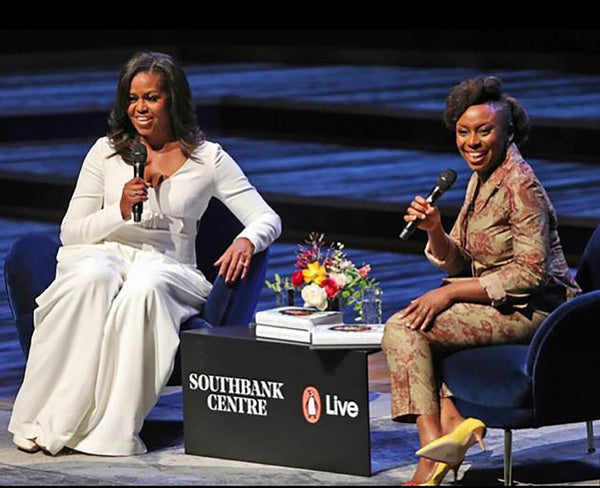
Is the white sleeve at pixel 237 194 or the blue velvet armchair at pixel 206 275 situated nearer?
the blue velvet armchair at pixel 206 275

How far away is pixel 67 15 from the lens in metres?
14.8

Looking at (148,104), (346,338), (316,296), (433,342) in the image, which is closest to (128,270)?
(148,104)

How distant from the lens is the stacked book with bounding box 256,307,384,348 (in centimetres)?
491

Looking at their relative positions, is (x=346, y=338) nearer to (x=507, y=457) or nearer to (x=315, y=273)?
(x=315, y=273)

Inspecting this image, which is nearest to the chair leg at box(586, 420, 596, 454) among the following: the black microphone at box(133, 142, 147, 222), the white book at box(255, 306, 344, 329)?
the white book at box(255, 306, 344, 329)

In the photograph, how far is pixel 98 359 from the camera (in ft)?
17.4

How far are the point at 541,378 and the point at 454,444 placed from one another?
314 mm

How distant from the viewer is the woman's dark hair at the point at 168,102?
5586mm

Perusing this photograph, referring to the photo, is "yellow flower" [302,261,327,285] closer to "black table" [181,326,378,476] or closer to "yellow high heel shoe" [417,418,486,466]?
"black table" [181,326,378,476]

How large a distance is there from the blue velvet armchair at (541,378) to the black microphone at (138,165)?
1.16 metres

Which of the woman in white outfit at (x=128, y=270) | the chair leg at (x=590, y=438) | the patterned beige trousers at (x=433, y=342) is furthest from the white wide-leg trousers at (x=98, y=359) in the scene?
the chair leg at (x=590, y=438)

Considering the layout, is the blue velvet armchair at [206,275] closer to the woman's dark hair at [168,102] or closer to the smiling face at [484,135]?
the woman's dark hair at [168,102]

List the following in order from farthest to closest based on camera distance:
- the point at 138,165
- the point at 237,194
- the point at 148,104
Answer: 1. the point at 237,194
2. the point at 148,104
3. the point at 138,165

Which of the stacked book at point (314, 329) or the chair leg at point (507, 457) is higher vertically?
the stacked book at point (314, 329)
